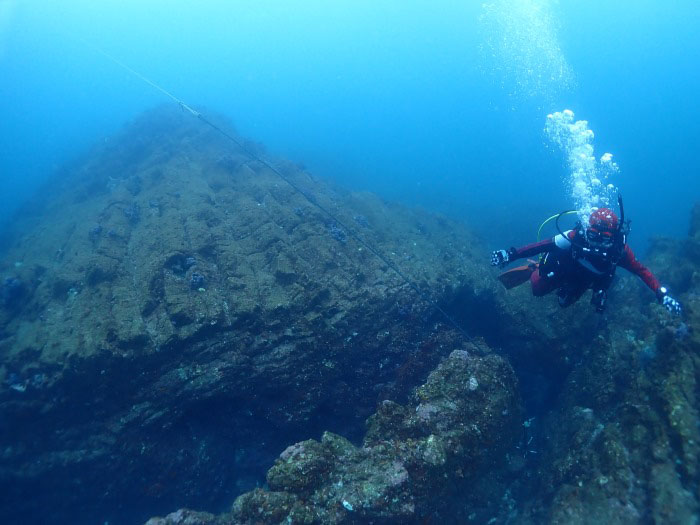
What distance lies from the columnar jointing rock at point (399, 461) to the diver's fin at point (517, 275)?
2.58 meters

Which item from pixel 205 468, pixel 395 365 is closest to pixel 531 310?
pixel 395 365

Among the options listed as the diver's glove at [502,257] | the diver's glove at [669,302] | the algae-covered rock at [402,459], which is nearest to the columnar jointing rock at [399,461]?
the algae-covered rock at [402,459]

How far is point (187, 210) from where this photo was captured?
38.2ft

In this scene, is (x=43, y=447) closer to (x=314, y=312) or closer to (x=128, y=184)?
(x=314, y=312)

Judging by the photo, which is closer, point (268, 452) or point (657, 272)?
point (268, 452)

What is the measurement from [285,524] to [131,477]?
4.77 metres

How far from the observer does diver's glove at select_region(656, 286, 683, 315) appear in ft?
18.9

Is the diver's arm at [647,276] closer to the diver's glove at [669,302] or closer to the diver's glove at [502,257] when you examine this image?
the diver's glove at [669,302]

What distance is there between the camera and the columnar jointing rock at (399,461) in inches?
192

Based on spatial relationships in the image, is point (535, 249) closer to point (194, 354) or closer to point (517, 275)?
point (517, 275)

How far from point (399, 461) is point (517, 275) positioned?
539 cm

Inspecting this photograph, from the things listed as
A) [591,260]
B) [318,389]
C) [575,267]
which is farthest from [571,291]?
[318,389]

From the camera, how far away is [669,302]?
586 cm

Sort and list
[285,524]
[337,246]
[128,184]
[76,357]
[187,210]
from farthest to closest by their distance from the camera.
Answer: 1. [128,184]
2. [187,210]
3. [337,246]
4. [76,357]
5. [285,524]
